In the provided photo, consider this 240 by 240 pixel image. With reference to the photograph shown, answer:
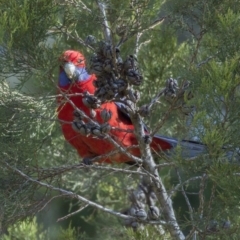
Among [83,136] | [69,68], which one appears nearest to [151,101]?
[69,68]

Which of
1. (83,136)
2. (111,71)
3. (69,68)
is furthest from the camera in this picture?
(83,136)

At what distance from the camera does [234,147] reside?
4.52ft

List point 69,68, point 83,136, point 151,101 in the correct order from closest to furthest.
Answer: point 151,101 < point 69,68 < point 83,136

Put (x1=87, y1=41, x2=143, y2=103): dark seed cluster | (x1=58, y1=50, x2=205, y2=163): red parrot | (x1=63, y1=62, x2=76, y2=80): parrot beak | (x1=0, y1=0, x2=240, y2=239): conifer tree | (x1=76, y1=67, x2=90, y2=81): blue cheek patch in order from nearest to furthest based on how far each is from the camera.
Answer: (x1=0, y1=0, x2=240, y2=239): conifer tree < (x1=87, y1=41, x2=143, y2=103): dark seed cluster < (x1=76, y1=67, x2=90, y2=81): blue cheek patch < (x1=63, y1=62, x2=76, y2=80): parrot beak < (x1=58, y1=50, x2=205, y2=163): red parrot

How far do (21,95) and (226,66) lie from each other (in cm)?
62

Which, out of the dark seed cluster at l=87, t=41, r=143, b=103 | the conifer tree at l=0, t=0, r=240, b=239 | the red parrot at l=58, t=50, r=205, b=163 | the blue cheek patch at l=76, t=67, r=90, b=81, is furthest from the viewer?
the red parrot at l=58, t=50, r=205, b=163

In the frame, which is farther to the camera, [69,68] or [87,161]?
[87,161]

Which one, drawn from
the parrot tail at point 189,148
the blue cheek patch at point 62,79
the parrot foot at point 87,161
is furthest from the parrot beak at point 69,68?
the parrot tail at point 189,148

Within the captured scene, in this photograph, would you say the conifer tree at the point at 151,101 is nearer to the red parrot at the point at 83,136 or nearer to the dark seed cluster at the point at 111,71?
the dark seed cluster at the point at 111,71

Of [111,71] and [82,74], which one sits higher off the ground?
[111,71]

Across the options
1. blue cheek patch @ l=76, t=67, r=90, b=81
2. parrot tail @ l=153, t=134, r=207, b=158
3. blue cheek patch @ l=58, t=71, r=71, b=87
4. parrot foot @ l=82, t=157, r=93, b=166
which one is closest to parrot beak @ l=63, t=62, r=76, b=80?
blue cheek patch @ l=76, t=67, r=90, b=81

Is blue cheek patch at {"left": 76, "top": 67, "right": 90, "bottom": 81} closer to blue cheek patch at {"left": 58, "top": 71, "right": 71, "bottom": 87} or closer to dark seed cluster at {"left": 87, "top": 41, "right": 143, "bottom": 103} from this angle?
blue cheek patch at {"left": 58, "top": 71, "right": 71, "bottom": 87}

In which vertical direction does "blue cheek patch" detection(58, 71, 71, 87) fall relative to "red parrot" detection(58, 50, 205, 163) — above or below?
above

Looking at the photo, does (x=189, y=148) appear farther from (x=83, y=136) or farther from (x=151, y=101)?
(x=83, y=136)
